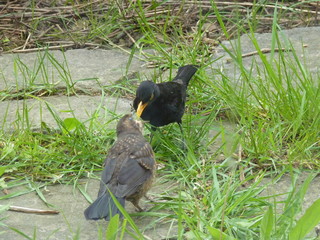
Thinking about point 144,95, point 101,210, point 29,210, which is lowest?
point 29,210

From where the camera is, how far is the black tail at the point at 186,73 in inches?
210

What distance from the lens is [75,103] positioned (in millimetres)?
5633

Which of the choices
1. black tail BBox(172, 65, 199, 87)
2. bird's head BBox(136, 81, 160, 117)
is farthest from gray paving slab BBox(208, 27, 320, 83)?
bird's head BBox(136, 81, 160, 117)

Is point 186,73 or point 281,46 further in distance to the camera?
point 281,46

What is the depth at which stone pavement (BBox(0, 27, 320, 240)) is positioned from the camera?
3965 millimetres

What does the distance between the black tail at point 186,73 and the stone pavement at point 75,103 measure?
35cm

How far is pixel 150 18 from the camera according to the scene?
278 inches

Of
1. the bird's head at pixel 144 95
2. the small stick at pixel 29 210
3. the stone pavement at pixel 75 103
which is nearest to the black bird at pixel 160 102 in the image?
the bird's head at pixel 144 95

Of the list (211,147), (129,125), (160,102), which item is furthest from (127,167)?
(160,102)

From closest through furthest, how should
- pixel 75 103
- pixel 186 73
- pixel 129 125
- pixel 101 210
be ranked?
pixel 101 210
pixel 129 125
pixel 186 73
pixel 75 103

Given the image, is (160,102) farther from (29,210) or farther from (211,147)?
(29,210)

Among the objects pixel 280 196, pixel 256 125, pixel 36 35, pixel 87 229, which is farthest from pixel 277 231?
pixel 36 35

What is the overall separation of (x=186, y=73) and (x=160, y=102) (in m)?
0.37

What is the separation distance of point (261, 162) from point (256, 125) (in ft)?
1.74
